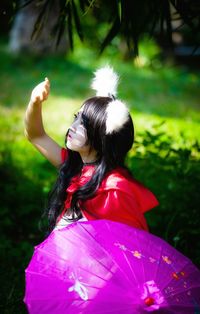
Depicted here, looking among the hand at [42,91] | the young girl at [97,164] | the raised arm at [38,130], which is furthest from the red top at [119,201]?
the hand at [42,91]

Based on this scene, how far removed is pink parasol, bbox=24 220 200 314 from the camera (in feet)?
5.70

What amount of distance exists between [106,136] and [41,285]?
744 mm

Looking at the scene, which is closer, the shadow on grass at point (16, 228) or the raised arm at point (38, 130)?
the raised arm at point (38, 130)

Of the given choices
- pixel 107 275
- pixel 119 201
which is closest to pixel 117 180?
pixel 119 201

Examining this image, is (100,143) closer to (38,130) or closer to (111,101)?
(111,101)

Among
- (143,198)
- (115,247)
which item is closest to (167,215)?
(143,198)

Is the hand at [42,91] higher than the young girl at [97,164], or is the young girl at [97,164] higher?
the hand at [42,91]

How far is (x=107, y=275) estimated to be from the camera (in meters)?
1.80

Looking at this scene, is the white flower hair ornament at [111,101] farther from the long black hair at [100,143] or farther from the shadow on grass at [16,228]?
the shadow on grass at [16,228]

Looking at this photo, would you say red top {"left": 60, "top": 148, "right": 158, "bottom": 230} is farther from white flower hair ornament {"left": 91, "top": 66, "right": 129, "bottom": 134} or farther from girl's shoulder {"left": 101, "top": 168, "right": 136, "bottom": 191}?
white flower hair ornament {"left": 91, "top": 66, "right": 129, "bottom": 134}

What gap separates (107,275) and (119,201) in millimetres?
412

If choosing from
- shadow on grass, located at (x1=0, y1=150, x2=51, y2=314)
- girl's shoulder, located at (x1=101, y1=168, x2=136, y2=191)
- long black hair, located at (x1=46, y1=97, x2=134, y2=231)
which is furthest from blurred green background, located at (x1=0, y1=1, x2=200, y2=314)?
girl's shoulder, located at (x1=101, y1=168, x2=136, y2=191)

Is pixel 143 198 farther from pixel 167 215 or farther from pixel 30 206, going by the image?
pixel 30 206

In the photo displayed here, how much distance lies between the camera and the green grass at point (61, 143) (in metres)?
3.06
